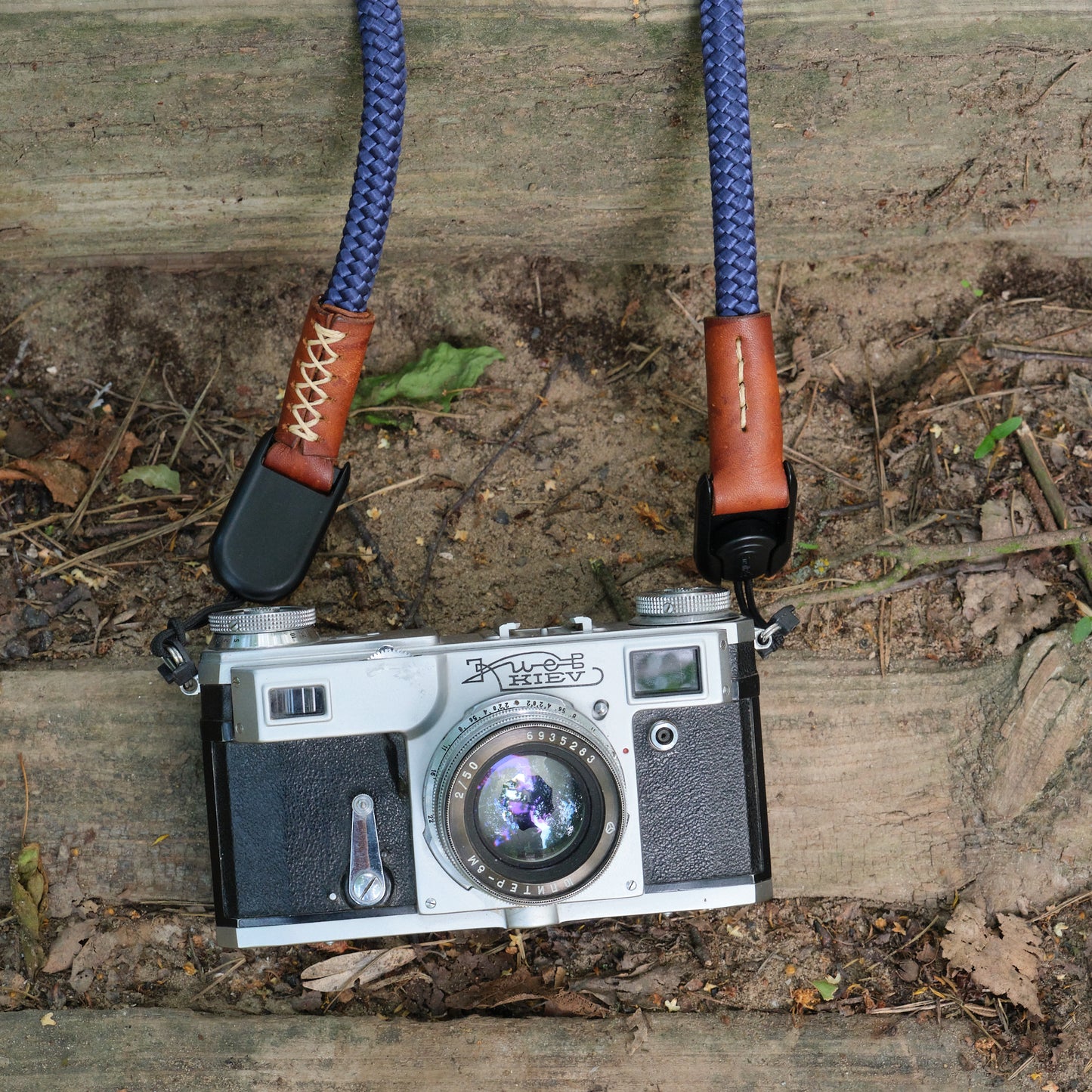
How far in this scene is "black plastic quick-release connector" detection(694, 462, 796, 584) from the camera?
73.2 inches

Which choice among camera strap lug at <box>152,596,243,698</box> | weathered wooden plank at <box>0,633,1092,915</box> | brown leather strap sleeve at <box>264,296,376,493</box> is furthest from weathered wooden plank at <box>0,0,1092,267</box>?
weathered wooden plank at <box>0,633,1092,915</box>

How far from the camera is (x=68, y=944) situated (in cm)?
203

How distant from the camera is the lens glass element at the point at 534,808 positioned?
1.64 meters

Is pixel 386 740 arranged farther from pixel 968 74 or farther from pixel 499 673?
pixel 968 74

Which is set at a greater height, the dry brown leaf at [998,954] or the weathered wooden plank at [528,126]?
the weathered wooden plank at [528,126]

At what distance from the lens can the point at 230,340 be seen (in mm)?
2139

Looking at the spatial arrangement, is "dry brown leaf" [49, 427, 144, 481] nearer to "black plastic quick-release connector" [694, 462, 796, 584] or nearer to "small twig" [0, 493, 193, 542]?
"small twig" [0, 493, 193, 542]

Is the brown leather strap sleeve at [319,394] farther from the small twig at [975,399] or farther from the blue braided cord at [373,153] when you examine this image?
the small twig at [975,399]

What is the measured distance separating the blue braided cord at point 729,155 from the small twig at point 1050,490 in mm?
748

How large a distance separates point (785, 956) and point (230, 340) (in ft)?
6.02

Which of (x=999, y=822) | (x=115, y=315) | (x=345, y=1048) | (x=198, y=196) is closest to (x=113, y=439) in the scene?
(x=115, y=315)

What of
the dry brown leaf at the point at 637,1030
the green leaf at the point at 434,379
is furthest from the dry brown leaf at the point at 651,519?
the dry brown leaf at the point at 637,1030

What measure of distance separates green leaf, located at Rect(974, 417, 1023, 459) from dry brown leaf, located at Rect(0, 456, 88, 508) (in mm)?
1970

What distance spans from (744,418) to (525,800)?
2.70 ft
